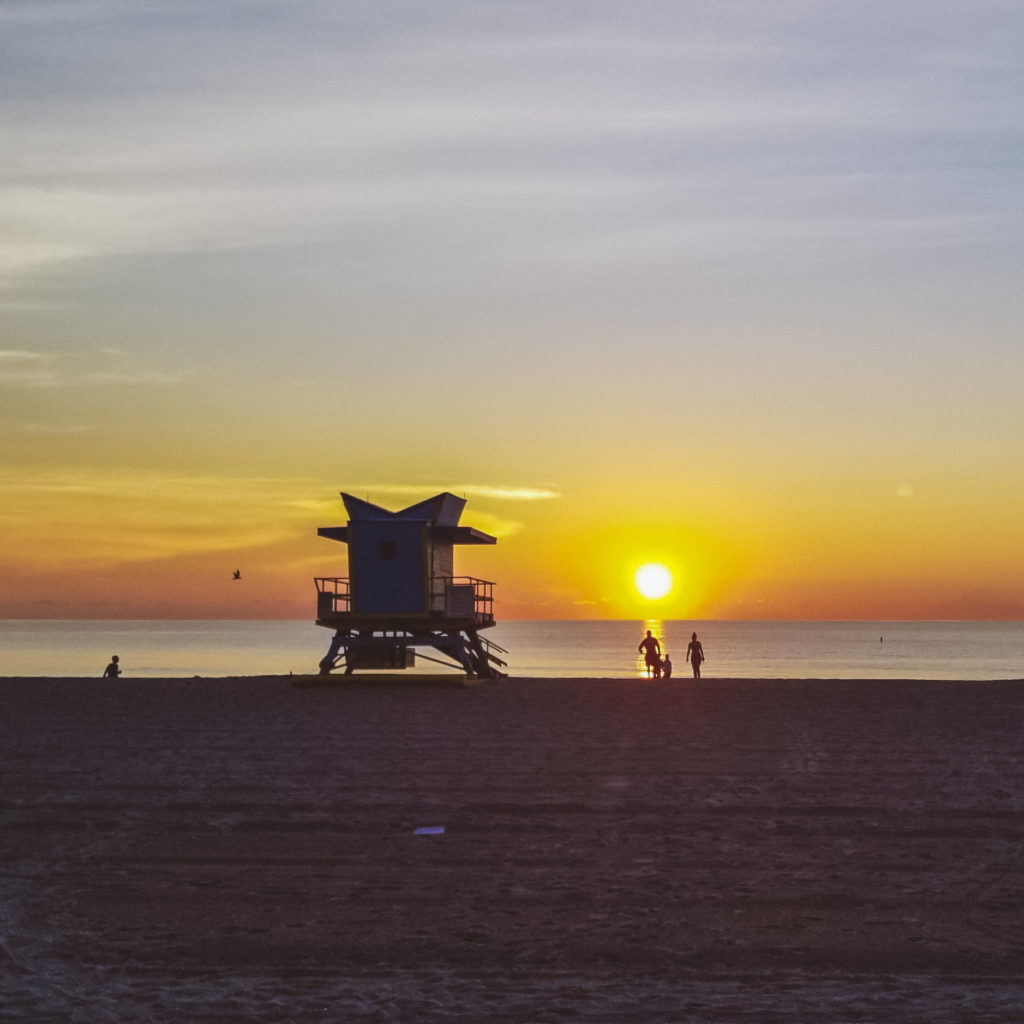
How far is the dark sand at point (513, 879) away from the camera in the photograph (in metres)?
7.91

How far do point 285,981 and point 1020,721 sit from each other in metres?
21.6

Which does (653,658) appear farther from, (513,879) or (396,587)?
(513,879)

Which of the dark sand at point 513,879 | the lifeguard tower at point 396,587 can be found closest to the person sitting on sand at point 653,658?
the lifeguard tower at point 396,587

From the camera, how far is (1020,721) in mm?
26375

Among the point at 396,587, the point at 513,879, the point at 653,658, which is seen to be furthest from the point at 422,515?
the point at 513,879

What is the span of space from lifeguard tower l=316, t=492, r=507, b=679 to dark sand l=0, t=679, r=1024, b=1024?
1661 cm

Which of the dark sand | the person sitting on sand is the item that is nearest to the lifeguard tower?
the person sitting on sand

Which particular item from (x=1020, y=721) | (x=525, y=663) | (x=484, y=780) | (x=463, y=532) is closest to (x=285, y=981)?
(x=484, y=780)

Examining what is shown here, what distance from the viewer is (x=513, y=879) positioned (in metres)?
11.0

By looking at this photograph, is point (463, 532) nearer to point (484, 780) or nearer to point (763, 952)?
point (484, 780)

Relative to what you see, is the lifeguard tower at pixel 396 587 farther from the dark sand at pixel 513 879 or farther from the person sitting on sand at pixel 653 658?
the dark sand at pixel 513 879

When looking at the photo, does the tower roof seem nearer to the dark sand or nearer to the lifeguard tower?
the lifeguard tower

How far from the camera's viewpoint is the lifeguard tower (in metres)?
38.8

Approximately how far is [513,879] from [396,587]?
92.7ft
